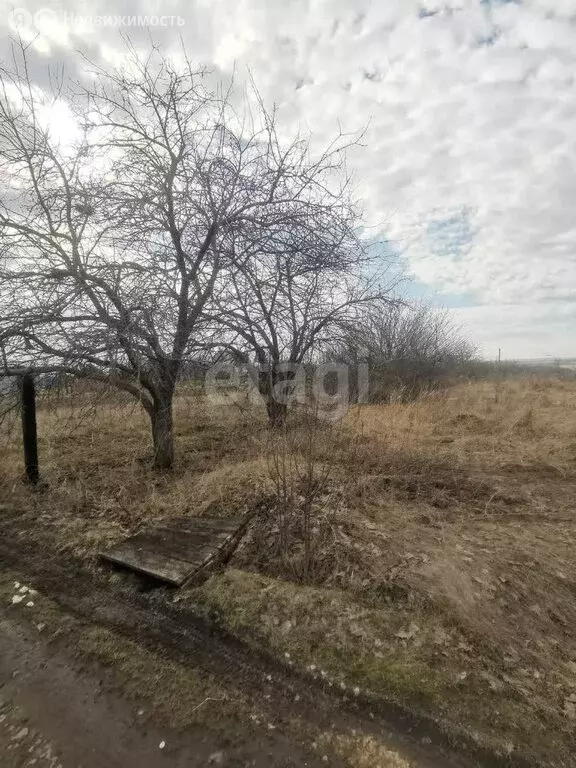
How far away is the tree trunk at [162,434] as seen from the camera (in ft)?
17.9

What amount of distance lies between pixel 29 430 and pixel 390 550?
454cm

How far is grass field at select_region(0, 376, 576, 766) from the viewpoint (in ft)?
6.91

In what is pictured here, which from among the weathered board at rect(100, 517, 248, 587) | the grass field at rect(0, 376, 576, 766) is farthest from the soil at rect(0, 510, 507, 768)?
the weathered board at rect(100, 517, 248, 587)

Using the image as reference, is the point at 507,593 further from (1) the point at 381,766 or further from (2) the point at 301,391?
(2) the point at 301,391

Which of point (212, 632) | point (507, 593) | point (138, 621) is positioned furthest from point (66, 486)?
point (507, 593)

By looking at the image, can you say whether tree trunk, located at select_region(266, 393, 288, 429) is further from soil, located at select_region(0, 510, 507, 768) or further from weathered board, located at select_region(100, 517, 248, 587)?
soil, located at select_region(0, 510, 507, 768)

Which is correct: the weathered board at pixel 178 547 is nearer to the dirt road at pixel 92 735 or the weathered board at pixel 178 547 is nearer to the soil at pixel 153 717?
the soil at pixel 153 717

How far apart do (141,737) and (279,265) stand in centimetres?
500

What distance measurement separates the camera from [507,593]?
9.02ft

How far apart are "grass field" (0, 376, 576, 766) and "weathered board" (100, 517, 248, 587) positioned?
6.9 inches

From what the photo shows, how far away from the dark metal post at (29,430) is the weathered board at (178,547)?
2317mm

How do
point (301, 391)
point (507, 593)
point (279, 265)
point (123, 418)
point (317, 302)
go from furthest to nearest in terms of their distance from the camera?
1. point (301, 391)
2. point (123, 418)
3. point (317, 302)
4. point (279, 265)
5. point (507, 593)

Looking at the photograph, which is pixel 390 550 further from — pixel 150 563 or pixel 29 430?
pixel 29 430

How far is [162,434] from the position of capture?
5484mm
